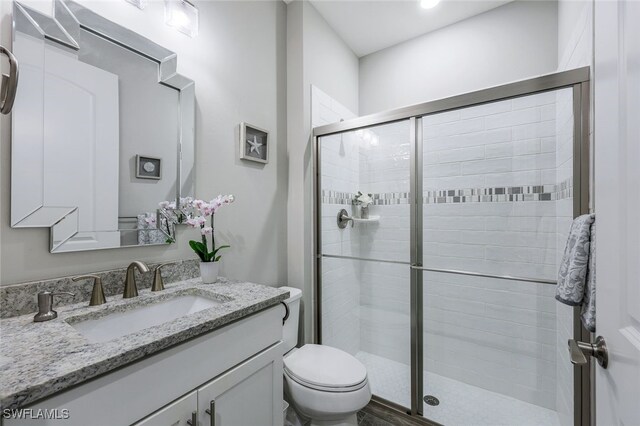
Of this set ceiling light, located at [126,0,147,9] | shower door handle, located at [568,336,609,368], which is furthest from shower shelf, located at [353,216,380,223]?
ceiling light, located at [126,0,147,9]

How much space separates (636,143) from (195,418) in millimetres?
1186

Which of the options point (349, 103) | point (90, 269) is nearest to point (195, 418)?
point (90, 269)

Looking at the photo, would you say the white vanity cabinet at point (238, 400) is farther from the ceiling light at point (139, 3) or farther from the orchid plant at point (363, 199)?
the ceiling light at point (139, 3)

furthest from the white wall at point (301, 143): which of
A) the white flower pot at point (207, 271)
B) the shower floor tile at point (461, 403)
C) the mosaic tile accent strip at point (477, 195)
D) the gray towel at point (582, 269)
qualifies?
the gray towel at point (582, 269)

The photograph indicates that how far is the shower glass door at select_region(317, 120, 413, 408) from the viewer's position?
1.85 m

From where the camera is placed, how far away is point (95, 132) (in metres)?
1.06

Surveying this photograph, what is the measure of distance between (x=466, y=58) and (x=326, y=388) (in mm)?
2466

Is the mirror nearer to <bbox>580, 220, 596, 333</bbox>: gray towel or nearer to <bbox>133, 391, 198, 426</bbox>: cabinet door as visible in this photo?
<bbox>133, 391, 198, 426</bbox>: cabinet door

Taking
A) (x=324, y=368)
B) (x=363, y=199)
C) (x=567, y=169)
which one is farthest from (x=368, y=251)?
(x=567, y=169)

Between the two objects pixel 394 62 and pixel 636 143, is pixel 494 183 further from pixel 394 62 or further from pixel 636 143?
pixel 394 62

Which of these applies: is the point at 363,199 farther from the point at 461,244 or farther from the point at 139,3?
the point at 139,3

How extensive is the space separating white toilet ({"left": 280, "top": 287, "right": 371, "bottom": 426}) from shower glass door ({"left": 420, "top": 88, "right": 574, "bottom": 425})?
0.60 meters

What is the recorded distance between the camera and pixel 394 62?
8.18 ft

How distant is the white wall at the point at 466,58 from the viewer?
1.92m
